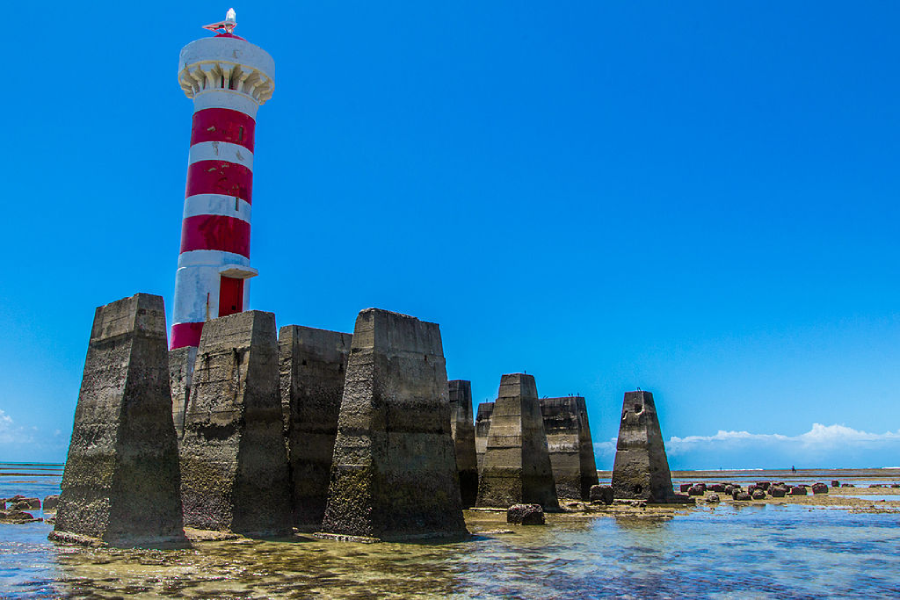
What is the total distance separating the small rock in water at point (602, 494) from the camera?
24594mm

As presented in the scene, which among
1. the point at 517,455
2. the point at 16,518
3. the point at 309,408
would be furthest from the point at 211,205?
the point at 517,455

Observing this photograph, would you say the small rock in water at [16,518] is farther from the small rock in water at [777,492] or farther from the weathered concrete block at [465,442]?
the small rock in water at [777,492]

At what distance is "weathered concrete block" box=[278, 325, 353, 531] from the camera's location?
50.5 ft

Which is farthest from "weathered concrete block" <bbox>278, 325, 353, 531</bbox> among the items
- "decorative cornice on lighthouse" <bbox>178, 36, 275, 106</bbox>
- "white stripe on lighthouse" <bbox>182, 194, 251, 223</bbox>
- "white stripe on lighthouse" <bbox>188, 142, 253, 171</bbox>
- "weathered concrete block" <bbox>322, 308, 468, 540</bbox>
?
"decorative cornice on lighthouse" <bbox>178, 36, 275, 106</bbox>

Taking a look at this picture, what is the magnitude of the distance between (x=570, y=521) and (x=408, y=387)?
7.52 m

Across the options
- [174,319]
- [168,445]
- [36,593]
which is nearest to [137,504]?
[168,445]

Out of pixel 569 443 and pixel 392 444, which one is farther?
pixel 569 443

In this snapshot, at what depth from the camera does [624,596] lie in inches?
365

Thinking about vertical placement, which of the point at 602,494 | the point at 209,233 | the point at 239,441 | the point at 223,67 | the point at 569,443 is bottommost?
the point at 602,494

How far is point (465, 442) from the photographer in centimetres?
2392

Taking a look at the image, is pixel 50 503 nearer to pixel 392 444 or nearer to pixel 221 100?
pixel 392 444

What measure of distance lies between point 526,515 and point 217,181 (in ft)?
53.1

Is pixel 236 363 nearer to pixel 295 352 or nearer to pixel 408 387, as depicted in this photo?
pixel 295 352

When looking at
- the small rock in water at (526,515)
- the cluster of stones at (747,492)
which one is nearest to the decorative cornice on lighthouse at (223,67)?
the small rock in water at (526,515)
